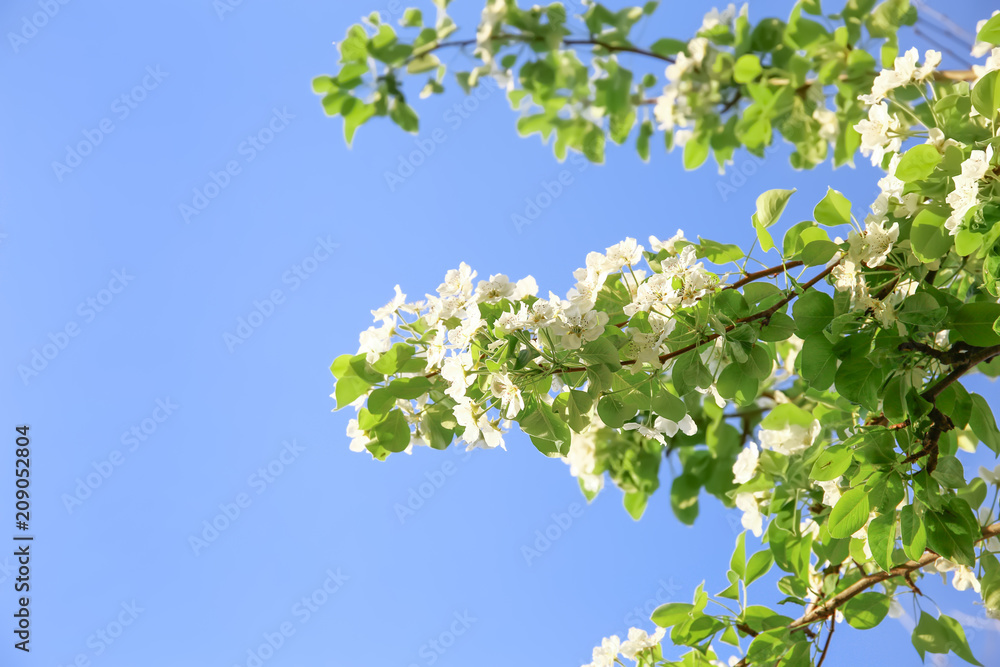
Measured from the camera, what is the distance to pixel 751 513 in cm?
115

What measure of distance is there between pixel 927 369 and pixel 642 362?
41 cm

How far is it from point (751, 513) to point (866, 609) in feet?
0.71

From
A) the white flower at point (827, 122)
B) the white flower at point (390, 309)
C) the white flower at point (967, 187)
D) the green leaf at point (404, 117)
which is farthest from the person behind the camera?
the green leaf at point (404, 117)

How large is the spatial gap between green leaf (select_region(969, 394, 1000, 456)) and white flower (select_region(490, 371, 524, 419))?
611 mm

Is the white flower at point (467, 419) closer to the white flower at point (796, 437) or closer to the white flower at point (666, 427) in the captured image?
the white flower at point (666, 427)

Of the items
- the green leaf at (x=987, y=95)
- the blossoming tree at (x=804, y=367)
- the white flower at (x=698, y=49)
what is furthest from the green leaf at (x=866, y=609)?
the white flower at (x=698, y=49)

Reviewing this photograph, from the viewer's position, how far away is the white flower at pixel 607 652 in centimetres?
113

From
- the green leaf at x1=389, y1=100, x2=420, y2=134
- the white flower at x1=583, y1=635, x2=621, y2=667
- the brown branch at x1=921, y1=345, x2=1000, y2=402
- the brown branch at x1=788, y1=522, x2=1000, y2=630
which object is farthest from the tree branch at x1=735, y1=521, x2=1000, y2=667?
the green leaf at x1=389, y1=100, x2=420, y2=134

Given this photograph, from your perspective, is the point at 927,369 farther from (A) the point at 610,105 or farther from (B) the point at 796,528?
(A) the point at 610,105

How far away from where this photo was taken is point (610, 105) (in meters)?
1.94

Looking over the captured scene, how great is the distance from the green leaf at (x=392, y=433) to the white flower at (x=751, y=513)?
610 mm

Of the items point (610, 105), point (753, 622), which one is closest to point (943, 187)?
point (753, 622)

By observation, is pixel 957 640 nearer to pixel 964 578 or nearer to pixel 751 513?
pixel 964 578

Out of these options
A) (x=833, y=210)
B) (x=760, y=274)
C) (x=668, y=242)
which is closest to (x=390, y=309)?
(x=668, y=242)
